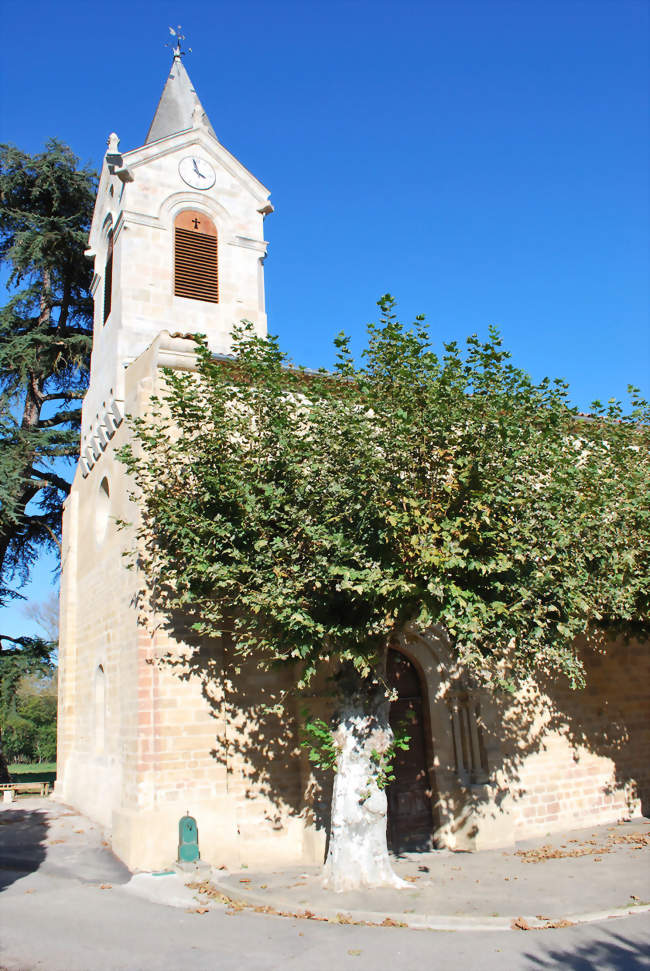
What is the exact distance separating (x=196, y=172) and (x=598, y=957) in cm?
1527

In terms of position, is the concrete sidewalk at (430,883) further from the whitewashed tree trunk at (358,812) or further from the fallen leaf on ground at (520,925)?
the whitewashed tree trunk at (358,812)

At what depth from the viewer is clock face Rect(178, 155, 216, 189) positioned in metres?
15.3

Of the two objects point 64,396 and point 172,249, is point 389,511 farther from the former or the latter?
point 64,396

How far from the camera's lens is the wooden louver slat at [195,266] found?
47.9ft

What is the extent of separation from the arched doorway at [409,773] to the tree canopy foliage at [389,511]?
3.18 metres

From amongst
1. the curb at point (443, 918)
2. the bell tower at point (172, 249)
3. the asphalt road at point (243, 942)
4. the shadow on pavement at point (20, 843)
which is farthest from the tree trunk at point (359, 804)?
the bell tower at point (172, 249)

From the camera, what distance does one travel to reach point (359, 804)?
841 cm

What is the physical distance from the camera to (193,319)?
1439cm

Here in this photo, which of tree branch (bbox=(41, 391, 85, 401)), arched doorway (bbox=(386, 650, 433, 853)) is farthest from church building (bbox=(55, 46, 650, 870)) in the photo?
tree branch (bbox=(41, 391, 85, 401))

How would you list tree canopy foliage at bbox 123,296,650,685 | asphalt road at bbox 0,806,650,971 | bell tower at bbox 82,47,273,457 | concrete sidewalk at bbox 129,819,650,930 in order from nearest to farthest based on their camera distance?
asphalt road at bbox 0,806,650,971 < concrete sidewalk at bbox 129,819,650,930 < tree canopy foliage at bbox 123,296,650,685 < bell tower at bbox 82,47,273,457

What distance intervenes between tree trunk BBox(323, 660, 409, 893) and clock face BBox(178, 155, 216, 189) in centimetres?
1169

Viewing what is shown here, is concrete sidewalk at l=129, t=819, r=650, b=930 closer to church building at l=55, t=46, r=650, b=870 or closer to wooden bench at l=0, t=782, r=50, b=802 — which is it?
church building at l=55, t=46, r=650, b=870

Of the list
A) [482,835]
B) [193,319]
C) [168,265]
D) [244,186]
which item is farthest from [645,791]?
[244,186]

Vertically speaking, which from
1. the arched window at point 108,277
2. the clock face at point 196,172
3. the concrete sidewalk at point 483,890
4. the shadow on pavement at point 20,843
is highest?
the clock face at point 196,172
